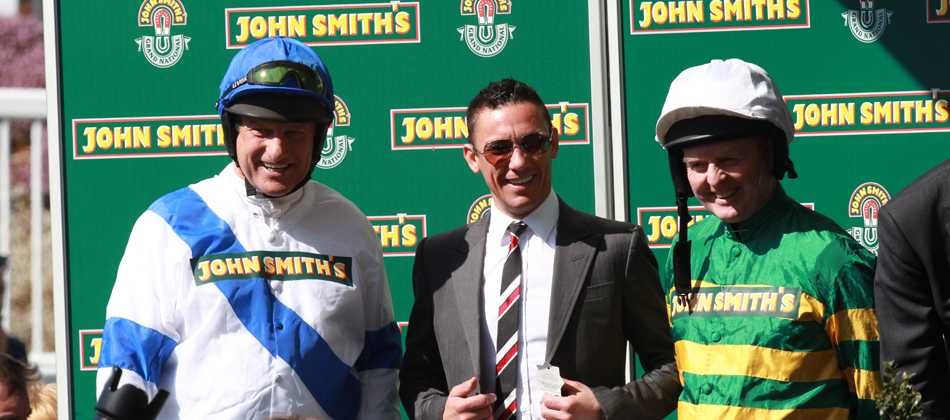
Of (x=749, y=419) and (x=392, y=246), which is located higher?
(x=392, y=246)

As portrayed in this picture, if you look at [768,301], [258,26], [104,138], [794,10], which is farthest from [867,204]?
[104,138]

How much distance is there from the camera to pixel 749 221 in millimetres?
2086

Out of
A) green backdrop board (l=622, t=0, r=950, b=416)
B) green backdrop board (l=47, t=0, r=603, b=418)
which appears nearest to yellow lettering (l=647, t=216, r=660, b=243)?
green backdrop board (l=622, t=0, r=950, b=416)

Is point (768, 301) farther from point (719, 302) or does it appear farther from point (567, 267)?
point (567, 267)

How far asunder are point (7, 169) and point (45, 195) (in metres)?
0.23

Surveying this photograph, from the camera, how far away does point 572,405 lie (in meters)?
2.14

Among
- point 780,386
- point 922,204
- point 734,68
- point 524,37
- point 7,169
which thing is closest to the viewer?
point 922,204

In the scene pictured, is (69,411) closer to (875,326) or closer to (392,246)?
(392,246)

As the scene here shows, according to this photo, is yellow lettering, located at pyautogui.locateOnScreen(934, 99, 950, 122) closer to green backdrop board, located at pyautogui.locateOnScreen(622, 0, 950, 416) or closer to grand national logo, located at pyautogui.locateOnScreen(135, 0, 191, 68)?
green backdrop board, located at pyautogui.locateOnScreen(622, 0, 950, 416)

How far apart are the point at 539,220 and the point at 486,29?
Result: 4.57 feet

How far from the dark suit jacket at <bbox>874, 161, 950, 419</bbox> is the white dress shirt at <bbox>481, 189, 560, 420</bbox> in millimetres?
890

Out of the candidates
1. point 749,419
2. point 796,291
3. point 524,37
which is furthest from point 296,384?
point 524,37

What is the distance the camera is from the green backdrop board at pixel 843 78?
3332 mm

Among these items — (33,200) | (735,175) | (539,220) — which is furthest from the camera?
(33,200)
